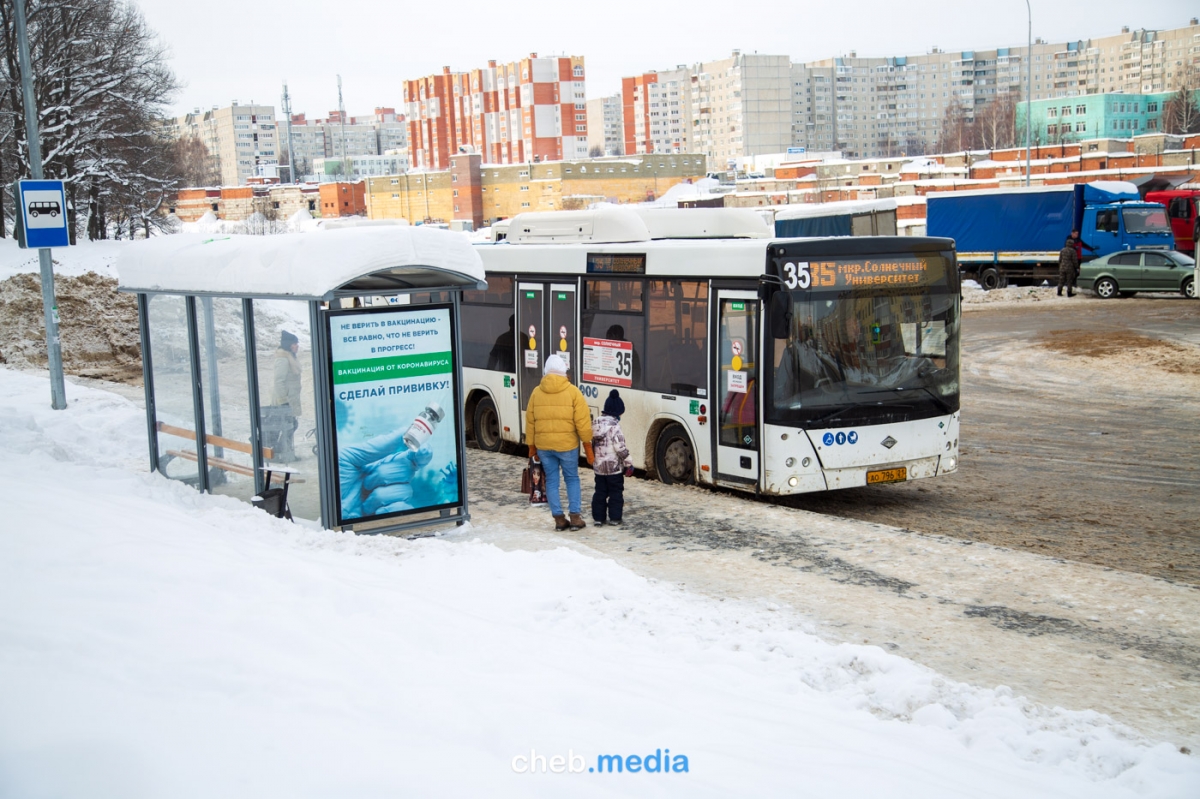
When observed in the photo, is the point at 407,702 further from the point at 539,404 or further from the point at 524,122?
the point at 524,122

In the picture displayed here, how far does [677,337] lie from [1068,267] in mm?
27119

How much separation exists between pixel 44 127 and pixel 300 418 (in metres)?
32.2

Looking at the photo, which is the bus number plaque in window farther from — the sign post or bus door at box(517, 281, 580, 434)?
the sign post

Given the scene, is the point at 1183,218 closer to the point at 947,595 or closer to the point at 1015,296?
the point at 1015,296

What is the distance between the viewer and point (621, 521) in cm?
1058

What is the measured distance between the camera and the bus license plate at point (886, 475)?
11.0 m

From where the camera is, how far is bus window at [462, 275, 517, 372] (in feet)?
49.2

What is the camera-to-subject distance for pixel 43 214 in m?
14.6

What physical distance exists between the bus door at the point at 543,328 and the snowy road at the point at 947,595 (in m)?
3.25

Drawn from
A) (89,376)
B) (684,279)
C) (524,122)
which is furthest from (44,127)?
(524,122)

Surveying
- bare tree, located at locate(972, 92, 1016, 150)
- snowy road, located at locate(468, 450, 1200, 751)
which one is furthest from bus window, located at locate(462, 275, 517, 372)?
bare tree, located at locate(972, 92, 1016, 150)

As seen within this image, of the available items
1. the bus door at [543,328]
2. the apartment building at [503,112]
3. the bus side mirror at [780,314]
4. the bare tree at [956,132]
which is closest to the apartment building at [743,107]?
the bare tree at [956,132]

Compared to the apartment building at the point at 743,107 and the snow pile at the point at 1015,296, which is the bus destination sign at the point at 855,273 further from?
the apartment building at the point at 743,107

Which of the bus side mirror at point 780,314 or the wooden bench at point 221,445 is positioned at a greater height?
the bus side mirror at point 780,314
